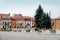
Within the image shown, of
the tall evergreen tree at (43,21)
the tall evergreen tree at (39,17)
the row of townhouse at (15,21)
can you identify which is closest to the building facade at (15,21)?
the row of townhouse at (15,21)

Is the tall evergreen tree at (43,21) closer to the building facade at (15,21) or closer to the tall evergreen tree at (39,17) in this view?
the tall evergreen tree at (39,17)

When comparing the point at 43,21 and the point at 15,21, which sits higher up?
the point at 43,21

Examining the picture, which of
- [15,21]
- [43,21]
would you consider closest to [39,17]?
[43,21]

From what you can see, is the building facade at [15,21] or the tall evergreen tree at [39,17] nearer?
the tall evergreen tree at [39,17]

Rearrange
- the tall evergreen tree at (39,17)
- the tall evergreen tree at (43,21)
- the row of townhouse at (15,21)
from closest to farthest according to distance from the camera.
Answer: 1. the tall evergreen tree at (43,21)
2. the tall evergreen tree at (39,17)
3. the row of townhouse at (15,21)

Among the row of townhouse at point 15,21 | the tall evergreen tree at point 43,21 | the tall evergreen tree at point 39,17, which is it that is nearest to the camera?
the tall evergreen tree at point 43,21

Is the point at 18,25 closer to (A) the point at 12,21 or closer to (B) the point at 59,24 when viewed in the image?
(A) the point at 12,21

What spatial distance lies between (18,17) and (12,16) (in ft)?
12.6

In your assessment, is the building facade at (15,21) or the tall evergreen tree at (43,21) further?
the building facade at (15,21)

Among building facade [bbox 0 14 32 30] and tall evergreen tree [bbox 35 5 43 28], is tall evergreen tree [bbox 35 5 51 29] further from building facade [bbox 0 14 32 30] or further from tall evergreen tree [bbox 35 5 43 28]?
building facade [bbox 0 14 32 30]

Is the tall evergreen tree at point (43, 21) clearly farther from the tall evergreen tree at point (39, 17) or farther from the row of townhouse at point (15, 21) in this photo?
the row of townhouse at point (15, 21)

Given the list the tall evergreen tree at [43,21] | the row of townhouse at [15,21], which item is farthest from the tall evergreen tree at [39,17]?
the row of townhouse at [15,21]

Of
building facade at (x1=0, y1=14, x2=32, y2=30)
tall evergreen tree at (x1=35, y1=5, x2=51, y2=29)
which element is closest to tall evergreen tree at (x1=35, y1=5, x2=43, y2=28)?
tall evergreen tree at (x1=35, y1=5, x2=51, y2=29)

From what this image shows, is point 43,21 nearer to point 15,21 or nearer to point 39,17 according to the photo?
point 39,17
